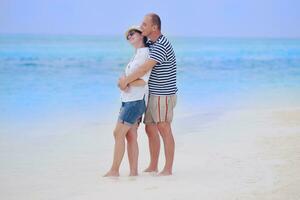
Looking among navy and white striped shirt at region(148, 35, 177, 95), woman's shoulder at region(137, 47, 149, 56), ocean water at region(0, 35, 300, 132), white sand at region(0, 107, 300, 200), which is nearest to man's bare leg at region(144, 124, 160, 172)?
white sand at region(0, 107, 300, 200)

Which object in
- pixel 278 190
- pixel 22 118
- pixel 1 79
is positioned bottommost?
pixel 278 190

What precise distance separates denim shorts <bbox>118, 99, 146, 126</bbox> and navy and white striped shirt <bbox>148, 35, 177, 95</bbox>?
0.45ft

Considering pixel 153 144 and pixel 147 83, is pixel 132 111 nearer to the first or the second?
pixel 147 83

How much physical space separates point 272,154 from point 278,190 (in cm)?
141

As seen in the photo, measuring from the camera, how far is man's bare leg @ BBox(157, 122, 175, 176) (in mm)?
5129

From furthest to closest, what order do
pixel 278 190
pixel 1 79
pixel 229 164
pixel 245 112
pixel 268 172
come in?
pixel 1 79 → pixel 245 112 → pixel 229 164 → pixel 268 172 → pixel 278 190

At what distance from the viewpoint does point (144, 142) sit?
687 cm

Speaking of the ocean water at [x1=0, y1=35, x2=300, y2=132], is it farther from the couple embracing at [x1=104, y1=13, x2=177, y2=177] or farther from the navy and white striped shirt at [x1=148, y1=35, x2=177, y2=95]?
the navy and white striped shirt at [x1=148, y1=35, x2=177, y2=95]

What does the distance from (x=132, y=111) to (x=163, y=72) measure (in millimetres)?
363

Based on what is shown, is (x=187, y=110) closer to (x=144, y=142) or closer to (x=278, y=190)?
(x=144, y=142)

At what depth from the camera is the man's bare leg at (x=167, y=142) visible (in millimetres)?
5129

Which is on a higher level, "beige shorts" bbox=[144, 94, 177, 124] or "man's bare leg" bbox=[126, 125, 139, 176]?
"beige shorts" bbox=[144, 94, 177, 124]

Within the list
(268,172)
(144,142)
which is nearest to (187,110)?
(144,142)

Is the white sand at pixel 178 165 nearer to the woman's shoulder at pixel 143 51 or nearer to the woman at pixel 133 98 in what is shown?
the woman at pixel 133 98
